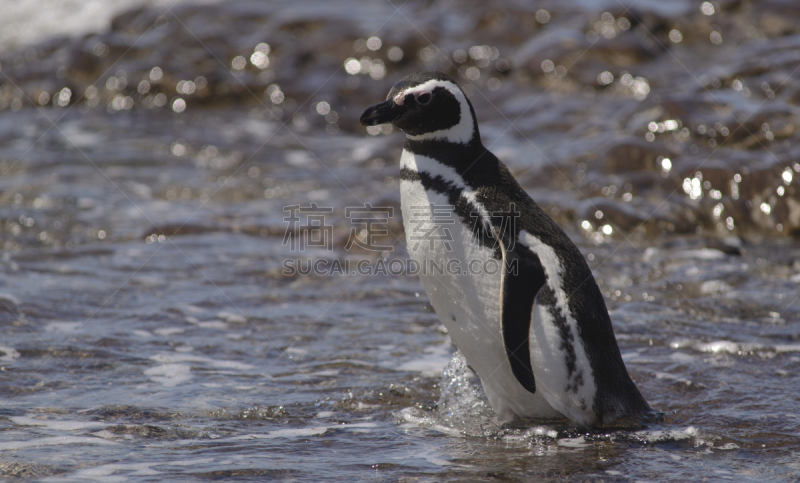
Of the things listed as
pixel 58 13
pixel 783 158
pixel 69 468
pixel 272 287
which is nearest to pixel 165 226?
pixel 272 287

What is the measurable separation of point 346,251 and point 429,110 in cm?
330

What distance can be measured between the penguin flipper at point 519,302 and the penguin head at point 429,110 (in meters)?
0.62

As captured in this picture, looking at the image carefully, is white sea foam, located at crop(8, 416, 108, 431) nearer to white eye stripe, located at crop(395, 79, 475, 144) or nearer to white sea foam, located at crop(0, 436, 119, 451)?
white sea foam, located at crop(0, 436, 119, 451)

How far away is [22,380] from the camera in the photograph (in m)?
3.88

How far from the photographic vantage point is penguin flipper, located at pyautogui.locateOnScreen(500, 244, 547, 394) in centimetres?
324

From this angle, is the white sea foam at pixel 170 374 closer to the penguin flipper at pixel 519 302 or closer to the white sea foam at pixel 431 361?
the white sea foam at pixel 431 361

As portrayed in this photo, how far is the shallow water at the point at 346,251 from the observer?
3285mm

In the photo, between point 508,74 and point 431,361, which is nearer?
point 431,361

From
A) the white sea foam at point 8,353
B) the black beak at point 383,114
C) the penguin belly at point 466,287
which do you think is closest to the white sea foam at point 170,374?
the white sea foam at point 8,353

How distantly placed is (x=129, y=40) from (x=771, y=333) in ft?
36.6

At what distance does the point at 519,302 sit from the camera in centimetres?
325

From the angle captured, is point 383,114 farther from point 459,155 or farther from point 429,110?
point 459,155

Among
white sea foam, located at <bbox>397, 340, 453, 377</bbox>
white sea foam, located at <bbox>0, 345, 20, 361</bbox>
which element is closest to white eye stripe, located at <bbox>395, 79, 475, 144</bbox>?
white sea foam, located at <bbox>397, 340, 453, 377</bbox>

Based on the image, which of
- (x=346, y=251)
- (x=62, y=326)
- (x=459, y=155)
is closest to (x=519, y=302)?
(x=459, y=155)
